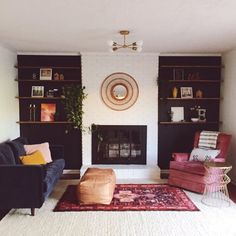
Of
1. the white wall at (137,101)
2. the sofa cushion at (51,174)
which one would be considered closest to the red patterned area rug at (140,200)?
the sofa cushion at (51,174)

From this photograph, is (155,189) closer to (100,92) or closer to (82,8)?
(100,92)

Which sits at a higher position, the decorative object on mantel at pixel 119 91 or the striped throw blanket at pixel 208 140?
the decorative object on mantel at pixel 119 91

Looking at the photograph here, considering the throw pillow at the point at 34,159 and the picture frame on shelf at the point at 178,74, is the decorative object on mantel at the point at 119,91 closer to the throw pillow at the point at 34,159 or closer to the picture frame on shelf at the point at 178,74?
the picture frame on shelf at the point at 178,74

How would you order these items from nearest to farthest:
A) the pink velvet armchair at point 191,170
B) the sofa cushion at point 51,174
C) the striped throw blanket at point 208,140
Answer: the sofa cushion at point 51,174 < the pink velvet armchair at point 191,170 < the striped throw blanket at point 208,140

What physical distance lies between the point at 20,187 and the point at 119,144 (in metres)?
2.66

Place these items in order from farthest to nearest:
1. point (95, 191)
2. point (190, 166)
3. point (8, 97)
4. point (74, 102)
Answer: point (74, 102) → point (8, 97) → point (190, 166) → point (95, 191)

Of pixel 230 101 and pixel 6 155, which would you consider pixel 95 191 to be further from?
pixel 230 101

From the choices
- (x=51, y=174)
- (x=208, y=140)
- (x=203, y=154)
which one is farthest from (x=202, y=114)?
(x=51, y=174)

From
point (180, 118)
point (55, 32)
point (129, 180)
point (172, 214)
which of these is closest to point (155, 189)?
point (129, 180)

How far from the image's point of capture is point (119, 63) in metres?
5.99

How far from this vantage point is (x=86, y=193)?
421cm

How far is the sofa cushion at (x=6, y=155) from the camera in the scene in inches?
163

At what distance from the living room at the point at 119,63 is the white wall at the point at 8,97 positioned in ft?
0.06

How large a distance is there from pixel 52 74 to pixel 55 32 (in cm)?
209
